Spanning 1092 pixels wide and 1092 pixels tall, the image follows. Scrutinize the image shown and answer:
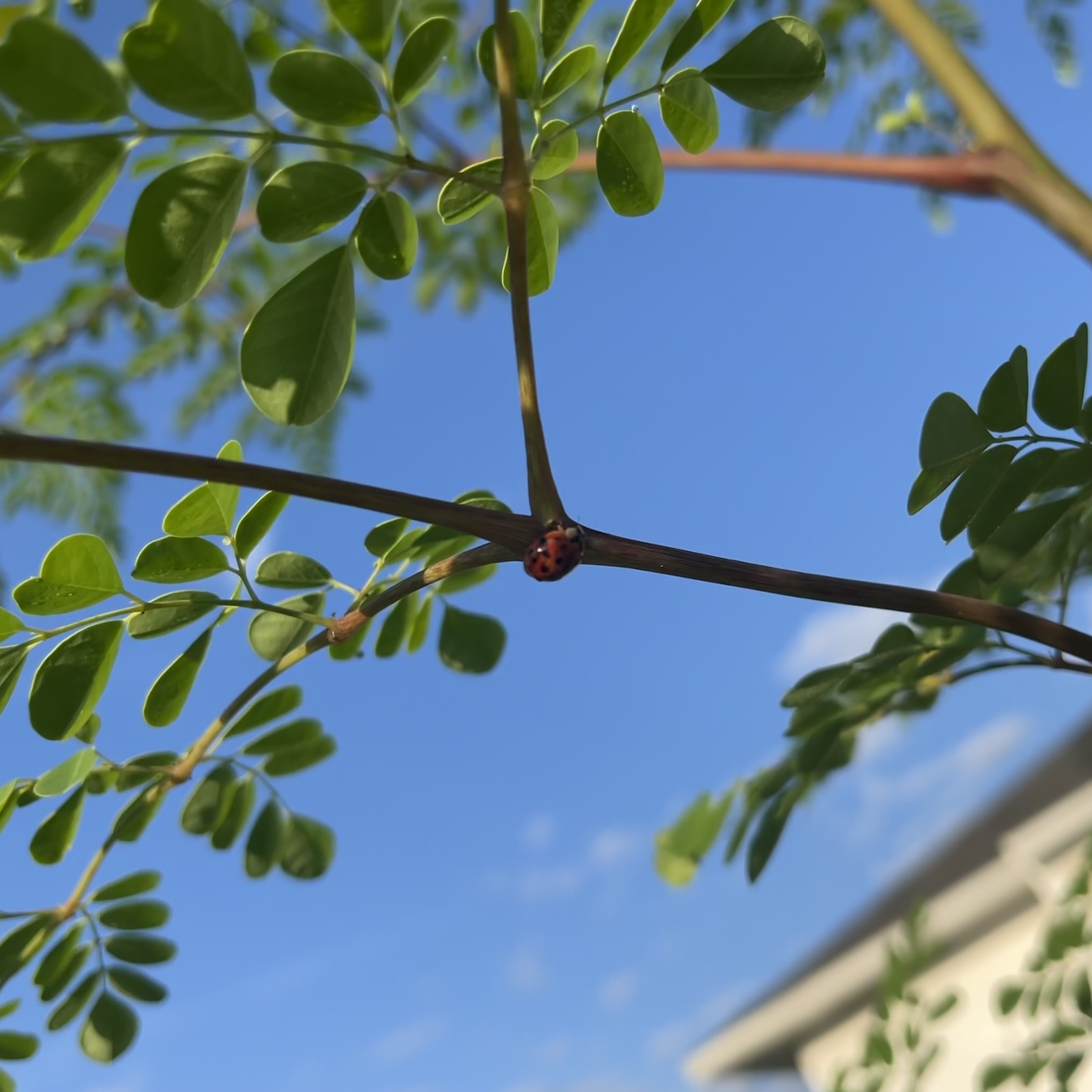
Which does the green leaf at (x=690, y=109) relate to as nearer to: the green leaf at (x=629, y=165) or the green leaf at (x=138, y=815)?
the green leaf at (x=629, y=165)

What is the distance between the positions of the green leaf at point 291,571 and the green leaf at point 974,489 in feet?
1.27

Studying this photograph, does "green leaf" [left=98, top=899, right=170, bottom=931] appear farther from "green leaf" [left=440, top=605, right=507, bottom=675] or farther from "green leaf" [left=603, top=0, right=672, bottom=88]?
"green leaf" [left=603, top=0, right=672, bottom=88]

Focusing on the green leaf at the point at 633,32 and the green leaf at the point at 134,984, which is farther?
the green leaf at the point at 134,984

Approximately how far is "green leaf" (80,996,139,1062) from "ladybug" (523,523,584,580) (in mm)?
558

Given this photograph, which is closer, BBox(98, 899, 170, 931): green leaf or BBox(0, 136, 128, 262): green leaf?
BBox(0, 136, 128, 262): green leaf

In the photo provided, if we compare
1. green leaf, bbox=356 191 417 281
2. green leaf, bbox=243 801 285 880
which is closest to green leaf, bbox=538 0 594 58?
green leaf, bbox=356 191 417 281

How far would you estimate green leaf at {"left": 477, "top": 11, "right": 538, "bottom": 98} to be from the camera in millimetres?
585

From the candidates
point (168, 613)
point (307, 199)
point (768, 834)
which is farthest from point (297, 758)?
point (307, 199)

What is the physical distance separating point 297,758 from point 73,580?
1.01ft

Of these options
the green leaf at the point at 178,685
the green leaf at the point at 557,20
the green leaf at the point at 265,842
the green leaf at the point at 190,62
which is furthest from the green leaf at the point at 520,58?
the green leaf at the point at 265,842

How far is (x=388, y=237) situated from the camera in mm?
573

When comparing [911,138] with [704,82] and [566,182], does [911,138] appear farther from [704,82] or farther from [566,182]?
[704,82]

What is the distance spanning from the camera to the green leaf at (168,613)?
613 millimetres

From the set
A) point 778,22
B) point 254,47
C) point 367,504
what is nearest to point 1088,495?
point 778,22
